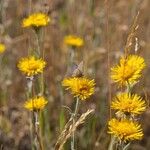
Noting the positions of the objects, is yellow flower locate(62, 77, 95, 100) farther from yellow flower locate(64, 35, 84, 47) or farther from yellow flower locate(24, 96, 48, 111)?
yellow flower locate(64, 35, 84, 47)

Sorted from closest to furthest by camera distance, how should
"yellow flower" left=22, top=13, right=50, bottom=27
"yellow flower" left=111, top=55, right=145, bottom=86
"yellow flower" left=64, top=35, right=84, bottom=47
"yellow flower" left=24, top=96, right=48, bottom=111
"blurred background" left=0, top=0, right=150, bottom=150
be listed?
"yellow flower" left=111, top=55, right=145, bottom=86 < "yellow flower" left=24, top=96, right=48, bottom=111 < "yellow flower" left=22, top=13, right=50, bottom=27 < "blurred background" left=0, top=0, right=150, bottom=150 < "yellow flower" left=64, top=35, right=84, bottom=47

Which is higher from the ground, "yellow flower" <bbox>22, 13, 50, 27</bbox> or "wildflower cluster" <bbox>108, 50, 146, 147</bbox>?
"yellow flower" <bbox>22, 13, 50, 27</bbox>

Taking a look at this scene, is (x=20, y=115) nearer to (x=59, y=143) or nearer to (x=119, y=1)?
(x=59, y=143)

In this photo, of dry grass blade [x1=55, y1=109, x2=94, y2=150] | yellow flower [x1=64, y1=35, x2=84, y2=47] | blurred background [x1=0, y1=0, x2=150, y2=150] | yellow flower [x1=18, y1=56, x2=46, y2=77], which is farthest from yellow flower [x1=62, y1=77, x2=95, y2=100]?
yellow flower [x1=64, y1=35, x2=84, y2=47]

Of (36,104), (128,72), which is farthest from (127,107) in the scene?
(36,104)

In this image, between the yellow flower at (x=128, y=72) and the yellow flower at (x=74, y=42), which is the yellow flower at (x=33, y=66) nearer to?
the yellow flower at (x=128, y=72)

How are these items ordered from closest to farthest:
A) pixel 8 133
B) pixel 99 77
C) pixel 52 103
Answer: pixel 8 133, pixel 52 103, pixel 99 77

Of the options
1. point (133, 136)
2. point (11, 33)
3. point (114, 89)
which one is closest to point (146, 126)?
point (114, 89)

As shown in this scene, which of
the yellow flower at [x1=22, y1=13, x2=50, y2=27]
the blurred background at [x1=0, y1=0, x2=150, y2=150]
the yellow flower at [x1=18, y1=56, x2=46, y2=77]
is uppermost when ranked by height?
the yellow flower at [x1=22, y1=13, x2=50, y2=27]
